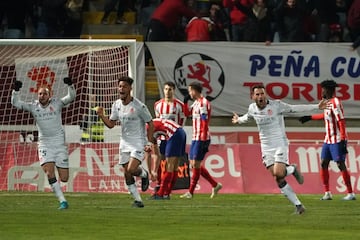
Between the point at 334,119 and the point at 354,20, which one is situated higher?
the point at 354,20

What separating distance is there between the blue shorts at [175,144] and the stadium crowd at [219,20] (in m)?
6.53

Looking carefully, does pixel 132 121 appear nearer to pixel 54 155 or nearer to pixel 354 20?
pixel 54 155

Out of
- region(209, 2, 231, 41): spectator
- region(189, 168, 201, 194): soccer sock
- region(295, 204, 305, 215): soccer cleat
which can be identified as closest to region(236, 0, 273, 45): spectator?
region(209, 2, 231, 41): spectator

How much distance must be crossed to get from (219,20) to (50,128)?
10.5 meters

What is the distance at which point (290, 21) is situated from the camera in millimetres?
28812

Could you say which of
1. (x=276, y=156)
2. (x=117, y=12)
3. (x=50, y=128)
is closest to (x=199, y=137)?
(x=50, y=128)

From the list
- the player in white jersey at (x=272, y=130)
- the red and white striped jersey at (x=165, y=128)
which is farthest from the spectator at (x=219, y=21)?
the player in white jersey at (x=272, y=130)

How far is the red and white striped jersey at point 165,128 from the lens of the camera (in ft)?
72.1

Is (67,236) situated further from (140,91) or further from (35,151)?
(140,91)

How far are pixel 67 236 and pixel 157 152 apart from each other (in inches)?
332

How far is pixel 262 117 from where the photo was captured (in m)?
18.8

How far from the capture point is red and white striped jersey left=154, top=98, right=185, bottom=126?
22.6 m

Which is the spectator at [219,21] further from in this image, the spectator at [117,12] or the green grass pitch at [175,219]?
the green grass pitch at [175,219]

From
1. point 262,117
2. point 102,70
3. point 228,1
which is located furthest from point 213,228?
point 228,1
